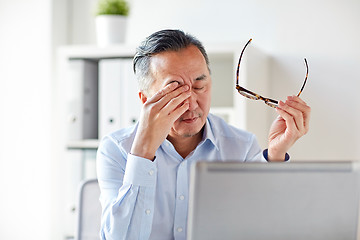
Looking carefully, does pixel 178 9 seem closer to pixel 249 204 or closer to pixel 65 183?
pixel 65 183

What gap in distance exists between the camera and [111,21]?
112 inches

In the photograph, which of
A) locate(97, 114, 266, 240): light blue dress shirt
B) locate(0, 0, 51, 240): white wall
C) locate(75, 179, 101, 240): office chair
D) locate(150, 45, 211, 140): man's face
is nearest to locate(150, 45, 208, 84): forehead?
locate(150, 45, 211, 140): man's face

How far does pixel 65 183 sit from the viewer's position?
2.78 metres

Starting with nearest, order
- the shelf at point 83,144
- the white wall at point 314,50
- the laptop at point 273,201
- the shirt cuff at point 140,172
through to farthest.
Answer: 1. the laptop at point 273,201
2. the shirt cuff at point 140,172
3. the white wall at point 314,50
4. the shelf at point 83,144

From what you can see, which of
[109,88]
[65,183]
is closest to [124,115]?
[109,88]

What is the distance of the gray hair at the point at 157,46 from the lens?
166 cm

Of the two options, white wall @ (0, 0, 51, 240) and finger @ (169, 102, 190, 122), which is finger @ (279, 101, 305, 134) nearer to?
finger @ (169, 102, 190, 122)

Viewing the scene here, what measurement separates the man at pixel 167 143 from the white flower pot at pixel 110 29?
108 centimetres

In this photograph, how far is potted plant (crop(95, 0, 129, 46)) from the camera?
2.84 meters

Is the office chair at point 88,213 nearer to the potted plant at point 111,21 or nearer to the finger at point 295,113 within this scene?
the finger at point 295,113

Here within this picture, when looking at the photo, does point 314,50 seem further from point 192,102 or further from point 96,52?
point 192,102

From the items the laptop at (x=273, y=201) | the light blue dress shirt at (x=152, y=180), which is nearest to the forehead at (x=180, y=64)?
the light blue dress shirt at (x=152, y=180)

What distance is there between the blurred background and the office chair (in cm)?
97

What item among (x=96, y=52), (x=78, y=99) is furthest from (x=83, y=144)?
(x=96, y=52)
